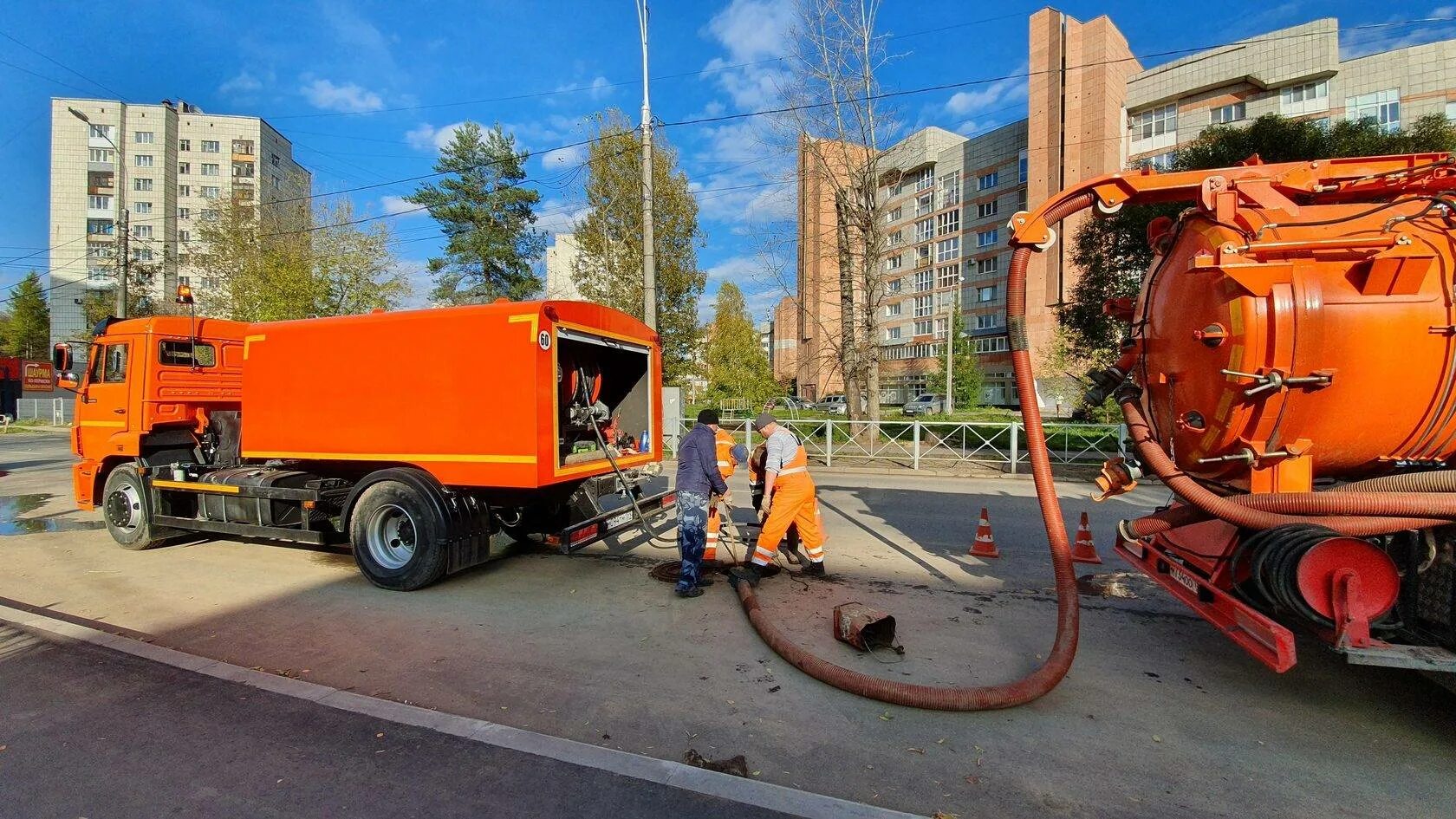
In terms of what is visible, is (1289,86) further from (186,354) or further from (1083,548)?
(186,354)

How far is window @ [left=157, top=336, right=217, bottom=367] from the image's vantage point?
7.48m

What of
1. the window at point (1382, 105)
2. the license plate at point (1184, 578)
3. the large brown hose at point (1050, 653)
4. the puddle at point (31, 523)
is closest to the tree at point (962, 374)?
the window at point (1382, 105)

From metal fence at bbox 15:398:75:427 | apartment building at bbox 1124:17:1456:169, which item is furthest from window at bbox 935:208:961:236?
metal fence at bbox 15:398:75:427

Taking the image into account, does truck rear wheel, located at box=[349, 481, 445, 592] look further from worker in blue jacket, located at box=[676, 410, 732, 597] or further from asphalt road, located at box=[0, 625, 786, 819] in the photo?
worker in blue jacket, located at box=[676, 410, 732, 597]

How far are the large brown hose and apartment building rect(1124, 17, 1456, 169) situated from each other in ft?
130

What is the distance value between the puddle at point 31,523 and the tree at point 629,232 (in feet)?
49.8

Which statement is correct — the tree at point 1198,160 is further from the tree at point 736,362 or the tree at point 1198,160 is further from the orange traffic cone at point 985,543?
the tree at point 736,362

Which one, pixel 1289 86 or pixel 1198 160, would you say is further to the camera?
pixel 1289 86

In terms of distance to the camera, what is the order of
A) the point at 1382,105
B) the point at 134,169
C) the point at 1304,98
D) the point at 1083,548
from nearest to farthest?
the point at 1083,548 < the point at 1382,105 < the point at 1304,98 < the point at 134,169

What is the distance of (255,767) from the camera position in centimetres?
301

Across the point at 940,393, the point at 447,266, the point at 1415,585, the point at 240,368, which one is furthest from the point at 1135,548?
the point at 940,393

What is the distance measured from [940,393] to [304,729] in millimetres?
49436

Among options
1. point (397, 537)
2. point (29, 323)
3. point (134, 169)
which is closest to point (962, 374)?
point (397, 537)

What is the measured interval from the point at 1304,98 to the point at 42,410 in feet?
248
